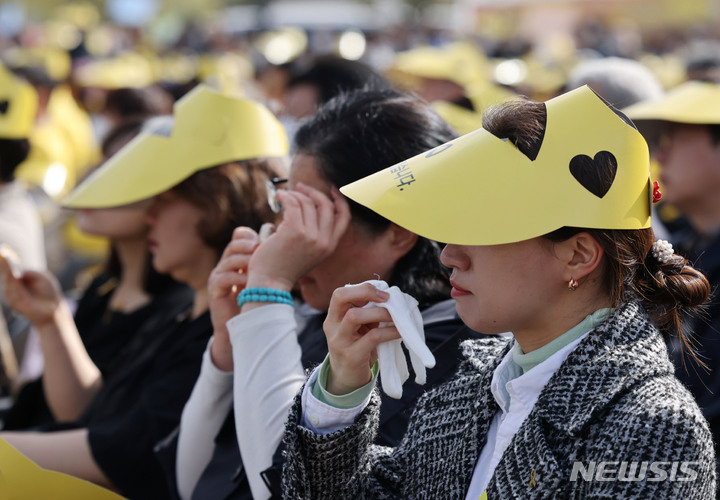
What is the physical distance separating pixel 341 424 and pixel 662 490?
0.59 meters

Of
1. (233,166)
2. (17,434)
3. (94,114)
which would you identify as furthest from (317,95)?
(94,114)

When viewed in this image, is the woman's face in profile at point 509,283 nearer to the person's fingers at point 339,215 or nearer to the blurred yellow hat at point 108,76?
the person's fingers at point 339,215

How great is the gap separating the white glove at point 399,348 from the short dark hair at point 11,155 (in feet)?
11.6

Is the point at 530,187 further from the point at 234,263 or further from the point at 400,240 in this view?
the point at 234,263

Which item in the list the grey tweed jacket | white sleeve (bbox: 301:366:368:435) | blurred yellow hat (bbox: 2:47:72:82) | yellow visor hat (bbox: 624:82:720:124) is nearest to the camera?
the grey tweed jacket

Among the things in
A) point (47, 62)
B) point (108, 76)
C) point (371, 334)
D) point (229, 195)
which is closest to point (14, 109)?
point (229, 195)

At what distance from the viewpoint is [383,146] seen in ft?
6.61

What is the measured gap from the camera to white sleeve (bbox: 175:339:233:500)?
213 centimetres

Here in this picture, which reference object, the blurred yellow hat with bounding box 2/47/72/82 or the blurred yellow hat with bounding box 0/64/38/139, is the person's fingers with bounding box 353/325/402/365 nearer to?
the blurred yellow hat with bounding box 0/64/38/139

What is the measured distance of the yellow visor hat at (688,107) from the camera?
10.4 feet

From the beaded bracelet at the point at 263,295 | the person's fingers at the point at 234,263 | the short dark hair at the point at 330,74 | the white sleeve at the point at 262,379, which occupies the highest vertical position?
the beaded bracelet at the point at 263,295

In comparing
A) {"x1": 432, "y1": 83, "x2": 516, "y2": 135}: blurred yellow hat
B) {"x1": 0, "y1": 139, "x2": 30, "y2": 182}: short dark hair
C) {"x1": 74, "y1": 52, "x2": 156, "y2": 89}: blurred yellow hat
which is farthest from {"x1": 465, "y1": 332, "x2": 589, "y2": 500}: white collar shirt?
{"x1": 74, "y1": 52, "x2": 156, "y2": 89}: blurred yellow hat

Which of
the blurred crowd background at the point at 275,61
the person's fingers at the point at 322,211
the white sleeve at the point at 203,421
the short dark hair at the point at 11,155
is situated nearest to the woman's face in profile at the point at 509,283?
the person's fingers at the point at 322,211

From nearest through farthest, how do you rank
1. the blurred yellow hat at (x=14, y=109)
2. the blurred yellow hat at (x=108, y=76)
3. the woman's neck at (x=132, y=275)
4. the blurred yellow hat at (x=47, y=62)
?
the woman's neck at (x=132, y=275)
the blurred yellow hat at (x=14, y=109)
the blurred yellow hat at (x=108, y=76)
the blurred yellow hat at (x=47, y=62)
